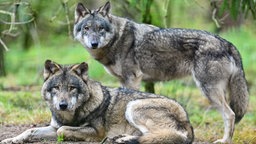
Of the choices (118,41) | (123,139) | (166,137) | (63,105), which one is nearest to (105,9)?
(118,41)

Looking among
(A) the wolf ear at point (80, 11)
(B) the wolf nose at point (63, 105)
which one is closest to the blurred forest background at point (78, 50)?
(A) the wolf ear at point (80, 11)

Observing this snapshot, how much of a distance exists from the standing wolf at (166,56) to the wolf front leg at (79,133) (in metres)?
2.07

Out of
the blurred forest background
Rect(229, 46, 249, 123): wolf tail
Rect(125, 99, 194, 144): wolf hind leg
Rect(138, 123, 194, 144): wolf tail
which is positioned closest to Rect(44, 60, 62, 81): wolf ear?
Rect(125, 99, 194, 144): wolf hind leg

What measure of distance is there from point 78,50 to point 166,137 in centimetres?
1307

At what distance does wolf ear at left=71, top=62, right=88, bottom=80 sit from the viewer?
798cm

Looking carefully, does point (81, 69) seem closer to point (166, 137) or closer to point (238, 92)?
point (166, 137)

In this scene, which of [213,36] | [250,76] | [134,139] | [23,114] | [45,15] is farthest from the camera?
[45,15]

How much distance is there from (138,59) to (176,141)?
2.81 meters

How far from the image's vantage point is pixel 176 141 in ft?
24.7

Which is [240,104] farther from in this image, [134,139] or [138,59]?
[134,139]

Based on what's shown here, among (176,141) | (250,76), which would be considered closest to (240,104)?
(176,141)

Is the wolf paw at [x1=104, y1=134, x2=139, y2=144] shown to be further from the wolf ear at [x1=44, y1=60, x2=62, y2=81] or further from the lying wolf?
the wolf ear at [x1=44, y1=60, x2=62, y2=81]

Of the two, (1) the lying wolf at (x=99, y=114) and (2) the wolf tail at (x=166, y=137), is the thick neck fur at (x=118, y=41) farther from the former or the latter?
(2) the wolf tail at (x=166, y=137)

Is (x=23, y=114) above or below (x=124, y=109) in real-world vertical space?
below
